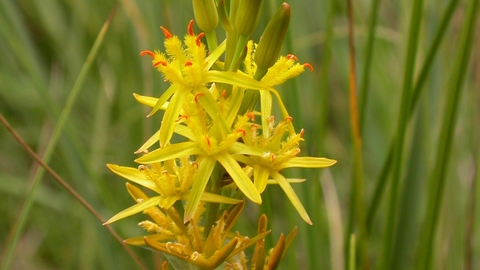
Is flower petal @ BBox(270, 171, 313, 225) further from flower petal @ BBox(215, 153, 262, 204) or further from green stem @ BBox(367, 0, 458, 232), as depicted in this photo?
green stem @ BBox(367, 0, 458, 232)

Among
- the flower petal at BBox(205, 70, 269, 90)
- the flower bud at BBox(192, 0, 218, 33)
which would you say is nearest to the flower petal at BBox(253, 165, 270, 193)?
the flower petal at BBox(205, 70, 269, 90)

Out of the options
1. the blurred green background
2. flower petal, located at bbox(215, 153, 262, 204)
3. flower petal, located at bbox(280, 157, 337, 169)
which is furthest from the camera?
the blurred green background

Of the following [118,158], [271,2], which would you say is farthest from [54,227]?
[271,2]

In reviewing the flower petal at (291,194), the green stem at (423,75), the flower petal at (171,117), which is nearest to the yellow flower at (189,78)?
the flower petal at (171,117)

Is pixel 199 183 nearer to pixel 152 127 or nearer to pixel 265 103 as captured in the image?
pixel 265 103

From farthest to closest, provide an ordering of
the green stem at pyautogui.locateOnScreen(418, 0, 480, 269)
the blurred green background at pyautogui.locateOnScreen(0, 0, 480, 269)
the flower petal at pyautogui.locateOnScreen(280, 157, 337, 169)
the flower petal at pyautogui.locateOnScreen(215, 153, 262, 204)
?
the blurred green background at pyautogui.locateOnScreen(0, 0, 480, 269)
the green stem at pyautogui.locateOnScreen(418, 0, 480, 269)
the flower petal at pyautogui.locateOnScreen(280, 157, 337, 169)
the flower petal at pyautogui.locateOnScreen(215, 153, 262, 204)

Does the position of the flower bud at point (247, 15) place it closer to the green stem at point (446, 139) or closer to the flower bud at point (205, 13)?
the flower bud at point (205, 13)

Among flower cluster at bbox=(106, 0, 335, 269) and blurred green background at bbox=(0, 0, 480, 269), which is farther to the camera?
blurred green background at bbox=(0, 0, 480, 269)
